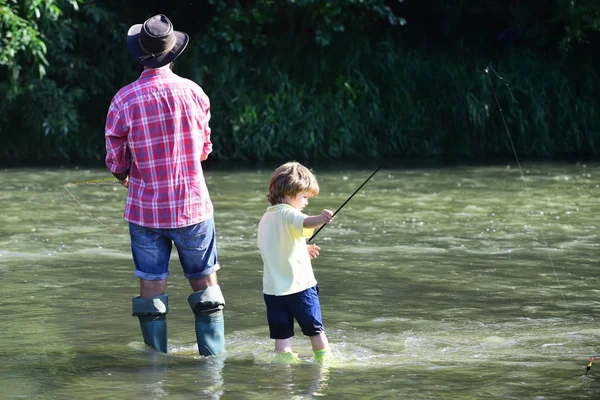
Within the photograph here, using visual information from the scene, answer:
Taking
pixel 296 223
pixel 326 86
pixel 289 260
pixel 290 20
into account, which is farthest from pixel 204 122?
pixel 290 20

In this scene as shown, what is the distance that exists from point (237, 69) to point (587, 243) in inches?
435

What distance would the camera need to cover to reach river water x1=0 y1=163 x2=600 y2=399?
5.58m

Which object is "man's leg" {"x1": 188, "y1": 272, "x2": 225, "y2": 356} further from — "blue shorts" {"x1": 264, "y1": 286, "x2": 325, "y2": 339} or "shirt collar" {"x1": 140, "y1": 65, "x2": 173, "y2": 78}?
"shirt collar" {"x1": 140, "y1": 65, "x2": 173, "y2": 78}

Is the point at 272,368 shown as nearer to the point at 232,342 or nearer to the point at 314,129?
the point at 232,342

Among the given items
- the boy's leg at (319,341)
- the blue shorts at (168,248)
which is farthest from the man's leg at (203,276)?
the boy's leg at (319,341)

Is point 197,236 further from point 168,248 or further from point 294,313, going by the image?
point 294,313

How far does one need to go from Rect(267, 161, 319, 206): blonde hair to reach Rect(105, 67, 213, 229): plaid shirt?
0.38 meters

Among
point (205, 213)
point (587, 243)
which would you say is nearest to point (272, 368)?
point (205, 213)

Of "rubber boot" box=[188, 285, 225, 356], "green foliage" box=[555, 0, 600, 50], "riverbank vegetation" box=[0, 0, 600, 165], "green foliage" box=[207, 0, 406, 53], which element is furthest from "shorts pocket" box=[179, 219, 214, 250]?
"green foliage" box=[555, 0, 600, 50]

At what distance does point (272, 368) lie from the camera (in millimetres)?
5895

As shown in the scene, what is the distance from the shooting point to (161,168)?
5.78m

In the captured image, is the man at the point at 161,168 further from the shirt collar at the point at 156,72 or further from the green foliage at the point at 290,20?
the green foliage at the point at 290,20

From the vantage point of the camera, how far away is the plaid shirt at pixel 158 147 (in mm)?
5762

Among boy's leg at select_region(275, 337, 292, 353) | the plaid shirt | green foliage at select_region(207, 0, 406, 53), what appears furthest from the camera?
green foliage at select_region(207, 0, 406, 53)
